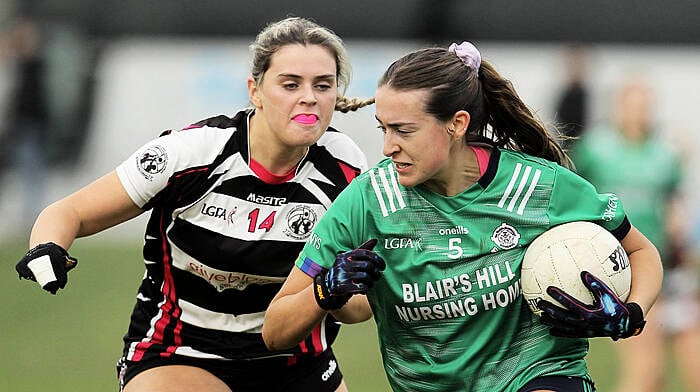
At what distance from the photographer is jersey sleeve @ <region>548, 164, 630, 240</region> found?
4.13 m

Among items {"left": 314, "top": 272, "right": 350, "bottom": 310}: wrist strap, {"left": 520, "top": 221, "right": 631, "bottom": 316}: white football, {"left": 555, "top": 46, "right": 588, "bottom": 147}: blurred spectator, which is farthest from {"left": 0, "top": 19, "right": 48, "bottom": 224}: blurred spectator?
{"left": 520, "top": 221, "right": 631, "bottom": 316}: white football

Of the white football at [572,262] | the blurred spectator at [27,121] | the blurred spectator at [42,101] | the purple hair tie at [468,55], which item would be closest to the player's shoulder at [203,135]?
the purple hair tie at [468,55]

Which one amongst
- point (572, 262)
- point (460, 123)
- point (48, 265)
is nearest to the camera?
point (572, 262)

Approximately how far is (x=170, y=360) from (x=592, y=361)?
16.9 ft

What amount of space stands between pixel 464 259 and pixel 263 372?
1056 millimetres

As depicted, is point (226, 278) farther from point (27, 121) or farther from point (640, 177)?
point (27, 121)

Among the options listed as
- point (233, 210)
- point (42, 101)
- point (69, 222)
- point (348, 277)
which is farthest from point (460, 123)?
point (42, 101)

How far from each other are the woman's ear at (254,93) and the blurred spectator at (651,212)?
11.0 ft

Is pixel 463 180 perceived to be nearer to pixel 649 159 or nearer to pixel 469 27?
pixel 649 159

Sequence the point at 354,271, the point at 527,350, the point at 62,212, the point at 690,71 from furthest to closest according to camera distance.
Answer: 1. the point at 690,71
2. the point at 62,212
3. the point at 527,350
4. the point at 354,271

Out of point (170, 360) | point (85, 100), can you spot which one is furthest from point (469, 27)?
point (170, 360)

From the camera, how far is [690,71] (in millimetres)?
14617

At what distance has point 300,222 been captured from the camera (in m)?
4.62

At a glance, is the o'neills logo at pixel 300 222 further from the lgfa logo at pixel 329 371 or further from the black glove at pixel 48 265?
the black glove at pixel 48 265
